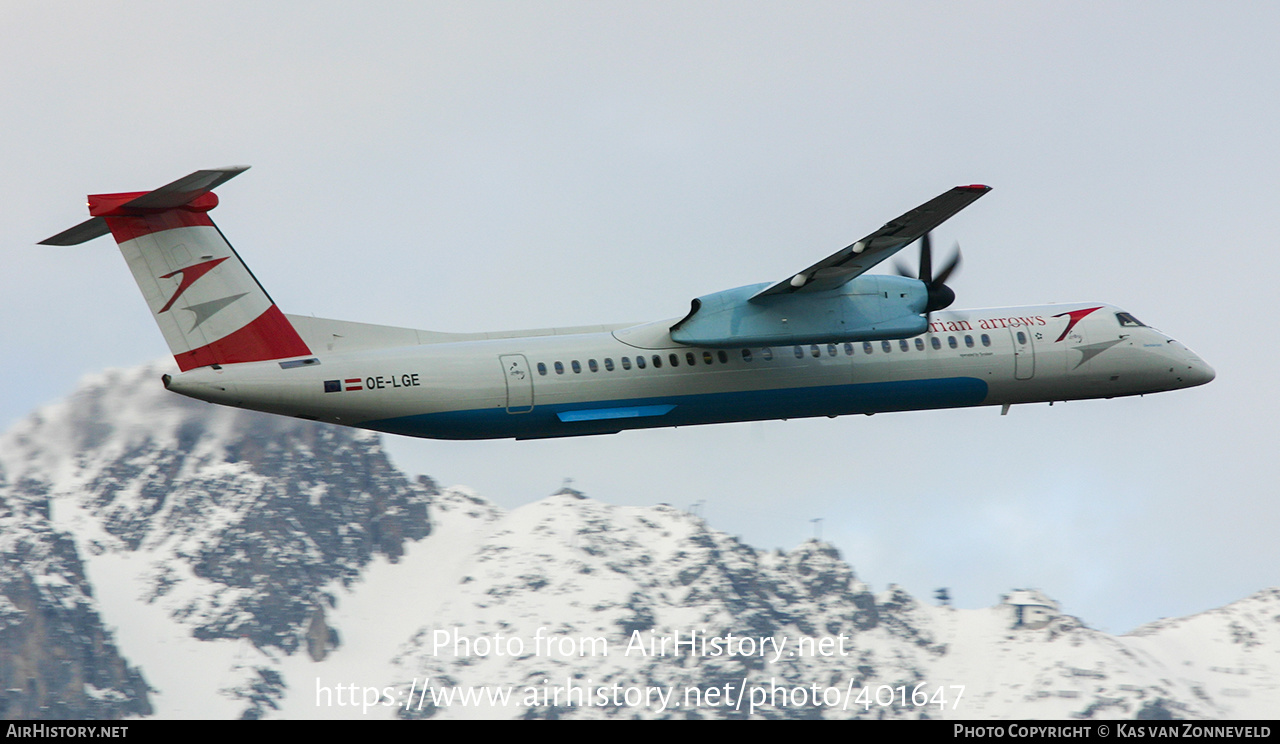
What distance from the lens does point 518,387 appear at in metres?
28.1

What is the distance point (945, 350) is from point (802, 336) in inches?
185

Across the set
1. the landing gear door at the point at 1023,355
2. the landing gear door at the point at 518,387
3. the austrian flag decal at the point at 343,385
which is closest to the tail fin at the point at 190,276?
the austrian flag decal at the point at 343,385

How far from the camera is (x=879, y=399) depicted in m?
31.2

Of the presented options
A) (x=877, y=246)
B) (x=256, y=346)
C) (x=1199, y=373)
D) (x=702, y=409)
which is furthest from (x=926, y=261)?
(x=256, y=346)

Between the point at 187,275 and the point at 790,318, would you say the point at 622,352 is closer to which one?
→ the point at 790,318

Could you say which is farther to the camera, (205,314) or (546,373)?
(546,373)

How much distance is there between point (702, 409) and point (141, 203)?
11991 mm

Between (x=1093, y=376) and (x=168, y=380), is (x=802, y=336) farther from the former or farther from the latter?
(x=168, y=380)

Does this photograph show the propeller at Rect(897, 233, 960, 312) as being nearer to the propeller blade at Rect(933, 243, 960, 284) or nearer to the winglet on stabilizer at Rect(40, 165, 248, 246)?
the propeller blade at Rect(933, 243, 960, 284)

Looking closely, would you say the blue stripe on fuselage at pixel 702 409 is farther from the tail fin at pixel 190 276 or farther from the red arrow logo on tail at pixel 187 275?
the red arrow logo on tail at pixel 187 275

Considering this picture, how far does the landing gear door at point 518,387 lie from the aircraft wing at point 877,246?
4.92 m

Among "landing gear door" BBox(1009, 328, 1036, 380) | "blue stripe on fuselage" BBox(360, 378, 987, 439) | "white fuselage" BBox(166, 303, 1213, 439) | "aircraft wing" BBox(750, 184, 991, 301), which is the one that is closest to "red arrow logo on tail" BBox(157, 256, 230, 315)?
"white fuselage" BBox(166, 303, 1213, 439)
